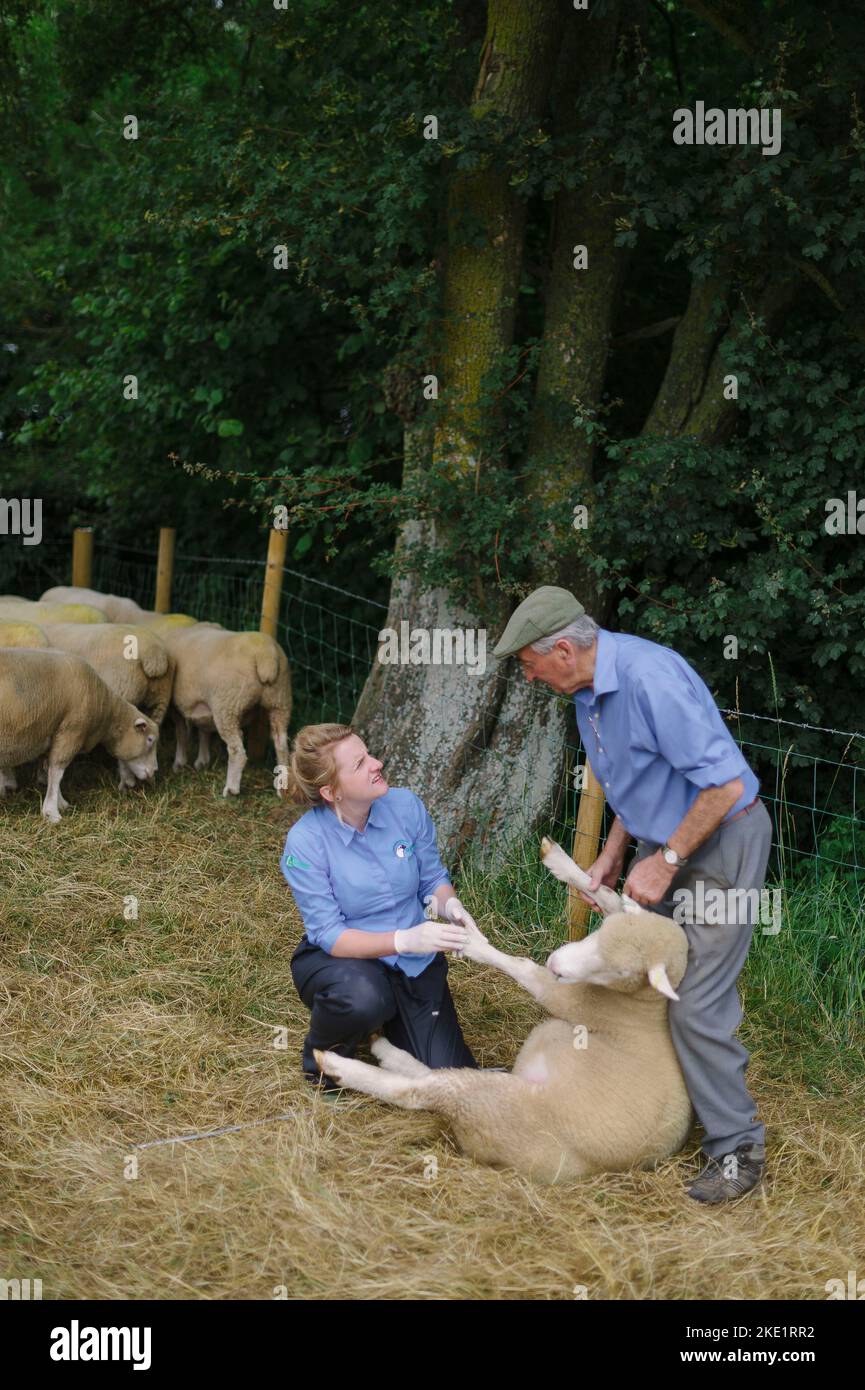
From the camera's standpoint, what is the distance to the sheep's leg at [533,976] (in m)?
3.55

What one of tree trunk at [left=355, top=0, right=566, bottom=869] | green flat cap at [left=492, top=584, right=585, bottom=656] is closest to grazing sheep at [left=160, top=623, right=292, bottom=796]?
tree trunk at [left=355, top=0, right=566, bottom=869]

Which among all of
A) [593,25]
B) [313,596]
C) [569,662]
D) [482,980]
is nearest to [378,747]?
[482,980]

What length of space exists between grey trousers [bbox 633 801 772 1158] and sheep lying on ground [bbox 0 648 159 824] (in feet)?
14.1

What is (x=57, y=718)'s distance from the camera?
6984 mm

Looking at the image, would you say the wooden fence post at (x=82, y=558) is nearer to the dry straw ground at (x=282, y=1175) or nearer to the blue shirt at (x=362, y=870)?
the dry straw ground at (x=282, y=1175)

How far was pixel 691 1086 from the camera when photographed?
3504mm

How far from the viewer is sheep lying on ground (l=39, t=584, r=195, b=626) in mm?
8531

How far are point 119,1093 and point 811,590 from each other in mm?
3646

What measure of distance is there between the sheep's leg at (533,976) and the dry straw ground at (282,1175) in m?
0.48

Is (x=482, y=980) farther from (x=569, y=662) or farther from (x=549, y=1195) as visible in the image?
(x=569, y=662)

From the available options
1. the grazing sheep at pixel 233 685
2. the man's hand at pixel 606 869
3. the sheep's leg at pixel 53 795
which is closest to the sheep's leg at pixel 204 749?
the grazing sheep at pixel 233 685

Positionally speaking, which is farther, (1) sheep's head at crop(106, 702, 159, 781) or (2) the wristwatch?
(1) sheep's head at crop(106, 702, 159, 781)

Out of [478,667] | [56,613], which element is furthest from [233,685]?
[478,667]

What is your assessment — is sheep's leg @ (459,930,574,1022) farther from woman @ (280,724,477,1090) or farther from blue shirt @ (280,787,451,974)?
blue shirt @ (280,787,451,974)
